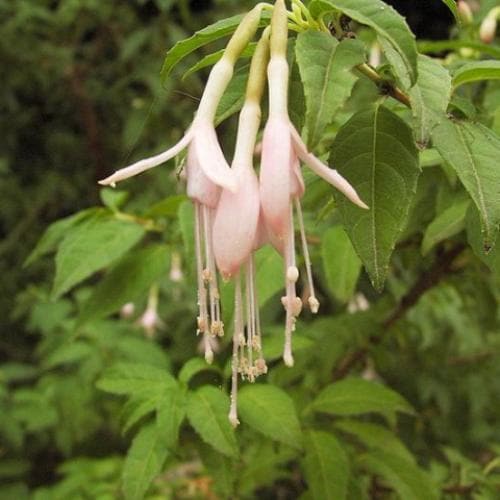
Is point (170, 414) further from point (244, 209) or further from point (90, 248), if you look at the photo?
point (244, 209)

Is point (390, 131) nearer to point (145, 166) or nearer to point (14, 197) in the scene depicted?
point (145, 166)

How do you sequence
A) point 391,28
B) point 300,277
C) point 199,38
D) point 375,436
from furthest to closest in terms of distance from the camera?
point 300,277 → point 375,436 → point 199,38 → point 391,28

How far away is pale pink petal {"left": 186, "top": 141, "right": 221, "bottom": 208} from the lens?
50 cm

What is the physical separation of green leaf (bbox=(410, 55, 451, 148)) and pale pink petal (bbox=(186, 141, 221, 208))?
0.44 ft

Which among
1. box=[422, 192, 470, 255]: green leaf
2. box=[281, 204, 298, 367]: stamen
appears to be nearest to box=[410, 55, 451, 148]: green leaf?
box=[281, 204, 298, 367]: stamen

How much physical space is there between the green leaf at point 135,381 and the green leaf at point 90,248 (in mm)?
116

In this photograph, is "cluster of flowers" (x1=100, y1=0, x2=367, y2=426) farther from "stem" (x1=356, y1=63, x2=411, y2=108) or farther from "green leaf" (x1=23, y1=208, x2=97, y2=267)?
"green leaf" (x1=23, y1=208, x2=97, y2=267)

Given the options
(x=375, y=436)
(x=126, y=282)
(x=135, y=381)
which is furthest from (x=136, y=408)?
(x=375, y=436)

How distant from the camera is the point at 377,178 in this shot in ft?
1.72

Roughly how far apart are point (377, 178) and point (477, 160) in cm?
7

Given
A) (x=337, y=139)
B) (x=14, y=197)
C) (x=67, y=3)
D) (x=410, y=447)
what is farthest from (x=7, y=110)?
(x=337, y=139)

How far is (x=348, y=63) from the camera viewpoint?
0.49m

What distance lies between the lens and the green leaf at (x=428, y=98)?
0.49 metres

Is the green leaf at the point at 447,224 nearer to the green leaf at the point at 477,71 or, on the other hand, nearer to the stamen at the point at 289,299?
the green leaf at the point at 477,71
